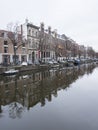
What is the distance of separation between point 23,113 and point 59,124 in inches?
121

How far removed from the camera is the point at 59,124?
1222 centimetres

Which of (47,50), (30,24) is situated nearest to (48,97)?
(30,24)

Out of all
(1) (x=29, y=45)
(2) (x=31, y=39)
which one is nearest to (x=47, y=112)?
(1) (x=29, y=45)

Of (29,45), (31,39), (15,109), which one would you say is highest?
(31,39)

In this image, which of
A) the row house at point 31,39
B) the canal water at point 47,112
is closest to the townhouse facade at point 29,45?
the row house at point 31,39

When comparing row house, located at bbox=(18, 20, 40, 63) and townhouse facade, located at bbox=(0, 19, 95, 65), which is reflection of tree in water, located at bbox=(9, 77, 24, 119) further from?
row house, located at bbox=(18, 20, 40, 63)

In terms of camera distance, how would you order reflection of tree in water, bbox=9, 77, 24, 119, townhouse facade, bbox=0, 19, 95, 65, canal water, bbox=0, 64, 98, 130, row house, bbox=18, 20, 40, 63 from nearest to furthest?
canal water, bbox=0, 64, 98, 130, reflection of tree in water, bbox=9, 77, 24, 119, townhouse facade, bbox=0, 19, 95, 65, row house, bbox=18, 20, 40, 63

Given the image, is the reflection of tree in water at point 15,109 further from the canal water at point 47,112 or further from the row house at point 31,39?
the row house at point 31,39

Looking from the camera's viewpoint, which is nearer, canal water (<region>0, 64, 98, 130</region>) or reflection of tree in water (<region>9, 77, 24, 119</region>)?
canal water (<region>0, 64, 98, 130</region>)

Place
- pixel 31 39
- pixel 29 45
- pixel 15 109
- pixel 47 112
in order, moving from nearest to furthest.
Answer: pixel 47 112 → pixel 15 109 → pixel 29 45 → pixel 31 39

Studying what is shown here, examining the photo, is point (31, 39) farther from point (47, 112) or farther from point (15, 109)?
point (47, 112)

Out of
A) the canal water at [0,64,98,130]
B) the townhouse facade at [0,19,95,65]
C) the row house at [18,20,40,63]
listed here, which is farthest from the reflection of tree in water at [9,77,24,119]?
the row house at [18,20,40,63]

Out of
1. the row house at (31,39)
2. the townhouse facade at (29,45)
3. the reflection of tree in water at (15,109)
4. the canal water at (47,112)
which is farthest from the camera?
the row house at (31,39)

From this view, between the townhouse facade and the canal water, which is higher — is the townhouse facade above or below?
above
